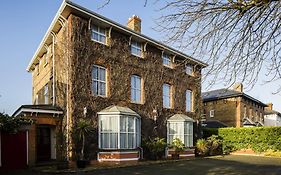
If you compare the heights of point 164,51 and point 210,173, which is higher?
point 164,51

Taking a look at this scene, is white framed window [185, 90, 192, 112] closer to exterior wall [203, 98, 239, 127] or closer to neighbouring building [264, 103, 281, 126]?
exterior wall [203, 98, 239, 127]

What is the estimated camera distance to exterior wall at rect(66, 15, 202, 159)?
1623 cm

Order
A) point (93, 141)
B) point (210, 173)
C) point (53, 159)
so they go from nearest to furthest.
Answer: point (210, 173), point (93, 141), point (53, 159)

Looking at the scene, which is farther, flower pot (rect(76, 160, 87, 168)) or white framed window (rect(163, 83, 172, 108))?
white framed window (rect(163, 83, 172, 108))

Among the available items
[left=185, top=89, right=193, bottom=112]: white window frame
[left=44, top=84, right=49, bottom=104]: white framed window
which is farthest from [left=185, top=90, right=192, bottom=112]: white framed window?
[left=44, top=84, right=49, bottom=104]: white framed window

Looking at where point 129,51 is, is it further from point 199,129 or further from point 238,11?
point 238,11

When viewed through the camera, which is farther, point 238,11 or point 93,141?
point 93,141

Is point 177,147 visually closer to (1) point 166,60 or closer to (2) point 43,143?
(1) point 166,60

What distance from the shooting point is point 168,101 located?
22.8 meters

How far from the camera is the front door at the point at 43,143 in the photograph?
697 inches

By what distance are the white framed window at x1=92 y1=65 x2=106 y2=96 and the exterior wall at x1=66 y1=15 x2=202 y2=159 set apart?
281 millimetres

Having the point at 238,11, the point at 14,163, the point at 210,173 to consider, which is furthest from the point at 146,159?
the point at 238,11

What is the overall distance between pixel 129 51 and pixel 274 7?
1438 centimetres

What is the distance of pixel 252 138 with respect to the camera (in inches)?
1024
